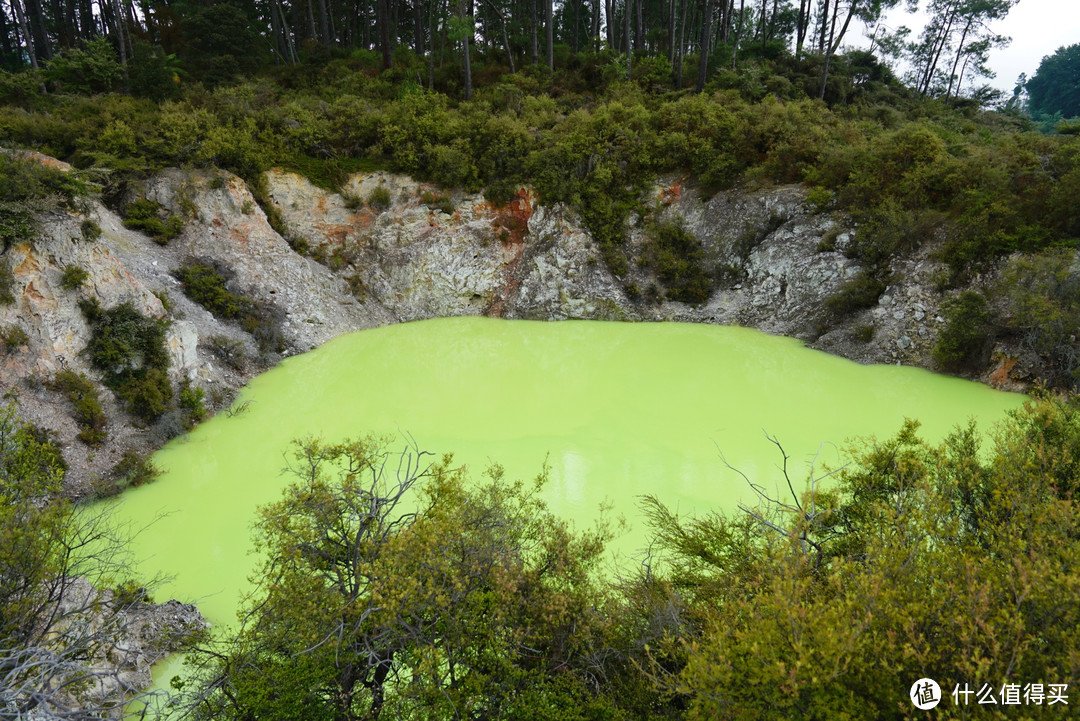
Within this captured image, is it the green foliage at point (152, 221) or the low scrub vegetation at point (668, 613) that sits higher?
the green foliage at point (152, 221)

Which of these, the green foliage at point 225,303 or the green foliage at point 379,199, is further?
the green foliage at point 379,199

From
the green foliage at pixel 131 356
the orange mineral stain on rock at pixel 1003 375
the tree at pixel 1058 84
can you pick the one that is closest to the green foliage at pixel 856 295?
the orange mineral stain on rock at pixel 1003 375

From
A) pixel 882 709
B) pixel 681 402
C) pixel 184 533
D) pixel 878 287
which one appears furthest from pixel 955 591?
pixel 878 287

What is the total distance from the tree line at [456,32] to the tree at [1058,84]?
2580cm

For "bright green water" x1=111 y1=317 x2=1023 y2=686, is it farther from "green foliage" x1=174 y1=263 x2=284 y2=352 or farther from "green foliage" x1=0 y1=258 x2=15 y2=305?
"green foliage" x1=0 y1=258 x2=15 y2=305

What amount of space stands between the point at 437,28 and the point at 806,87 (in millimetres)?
22800

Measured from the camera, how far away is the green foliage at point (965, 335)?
13.4 metres

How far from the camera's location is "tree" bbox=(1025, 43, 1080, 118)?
49.0 meters

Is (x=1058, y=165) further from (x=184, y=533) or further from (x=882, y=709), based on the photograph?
(x=184, y=533)

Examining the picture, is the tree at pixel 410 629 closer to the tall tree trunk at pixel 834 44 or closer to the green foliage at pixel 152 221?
the green foliage at pixel 152 221

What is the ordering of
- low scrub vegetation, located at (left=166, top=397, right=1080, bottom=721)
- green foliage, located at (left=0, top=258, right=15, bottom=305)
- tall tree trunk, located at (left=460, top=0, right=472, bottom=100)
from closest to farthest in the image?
1. low scrub vegetation, located at (left=166, top=397, right=1080, bottom=721)
2. green foliage, located at (left=0, top=258, right=15, bottom=305)
3. tall tree trunk, located at (left=460, top=0, right=472, bottom=100)

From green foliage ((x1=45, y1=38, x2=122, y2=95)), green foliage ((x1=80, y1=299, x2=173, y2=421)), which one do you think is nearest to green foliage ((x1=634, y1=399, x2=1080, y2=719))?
green foliage ((x1=80, y1=299, x2=173, y2=421))

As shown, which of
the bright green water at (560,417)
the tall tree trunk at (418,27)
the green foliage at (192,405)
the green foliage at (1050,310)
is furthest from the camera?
the tall tree trunk at (418,27)

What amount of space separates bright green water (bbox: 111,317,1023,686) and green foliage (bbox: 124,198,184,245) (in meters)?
5.63
